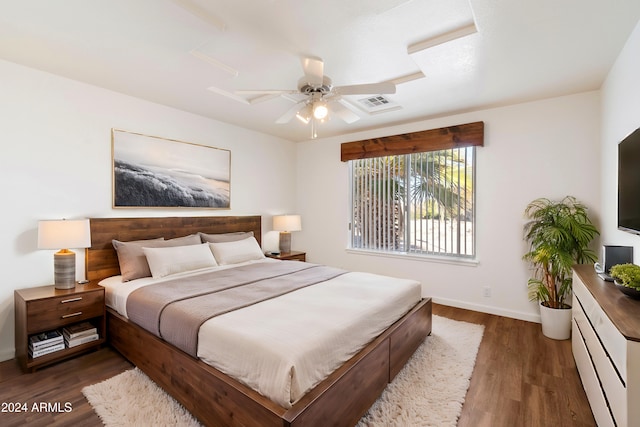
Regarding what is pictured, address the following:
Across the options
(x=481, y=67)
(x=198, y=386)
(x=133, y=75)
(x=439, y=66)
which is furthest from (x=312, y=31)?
(x=198, y=386)

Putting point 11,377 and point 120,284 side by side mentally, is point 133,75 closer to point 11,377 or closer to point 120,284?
point 120,284

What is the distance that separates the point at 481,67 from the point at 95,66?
11.1ft

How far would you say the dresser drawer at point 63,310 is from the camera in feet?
7.75

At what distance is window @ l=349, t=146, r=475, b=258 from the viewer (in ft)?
12.9

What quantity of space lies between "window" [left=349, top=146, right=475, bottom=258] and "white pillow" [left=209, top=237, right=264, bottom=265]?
1.77 meters

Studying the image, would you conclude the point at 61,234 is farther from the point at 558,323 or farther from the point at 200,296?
the point at 558,323

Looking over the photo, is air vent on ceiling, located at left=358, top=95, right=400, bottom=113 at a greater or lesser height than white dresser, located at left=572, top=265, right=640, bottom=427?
greater

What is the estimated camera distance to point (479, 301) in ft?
12.4

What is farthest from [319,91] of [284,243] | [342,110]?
[284,243]

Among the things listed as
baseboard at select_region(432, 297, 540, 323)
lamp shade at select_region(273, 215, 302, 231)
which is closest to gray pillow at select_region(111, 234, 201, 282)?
lamp shade at select_region(273, 215, 302, 231)

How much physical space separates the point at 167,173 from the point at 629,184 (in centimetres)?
431

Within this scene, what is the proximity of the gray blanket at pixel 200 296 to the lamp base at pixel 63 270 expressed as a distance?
26.4 inches

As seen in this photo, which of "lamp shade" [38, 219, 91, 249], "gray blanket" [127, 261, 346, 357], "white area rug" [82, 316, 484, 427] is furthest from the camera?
"lamp shade" [38, 219, 91, 249]

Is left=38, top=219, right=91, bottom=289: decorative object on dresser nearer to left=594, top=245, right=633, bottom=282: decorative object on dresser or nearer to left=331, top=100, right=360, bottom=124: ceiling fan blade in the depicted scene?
left=331, top=100, right=360, bottom=124: ceiling fan blade
